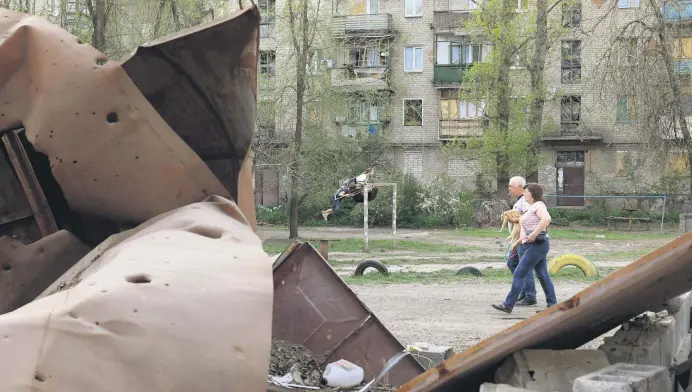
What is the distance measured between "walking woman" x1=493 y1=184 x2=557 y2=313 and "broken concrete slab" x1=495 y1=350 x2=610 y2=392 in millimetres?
8024

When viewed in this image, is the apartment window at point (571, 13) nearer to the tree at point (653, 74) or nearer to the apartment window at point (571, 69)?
the apartment window at point (571, 69)

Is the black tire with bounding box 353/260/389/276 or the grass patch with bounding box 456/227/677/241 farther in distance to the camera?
the grass patch with bounding box 456/227/677/241

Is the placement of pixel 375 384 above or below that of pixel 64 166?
below

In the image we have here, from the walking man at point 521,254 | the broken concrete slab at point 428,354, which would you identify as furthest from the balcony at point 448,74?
the broken concrete slab at point 428,354

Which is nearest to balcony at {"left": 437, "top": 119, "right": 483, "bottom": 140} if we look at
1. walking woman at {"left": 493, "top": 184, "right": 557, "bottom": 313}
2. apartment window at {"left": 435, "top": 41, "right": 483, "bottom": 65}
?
apartment window at {"left": 435, "top": 41, "right": 483, "bottom": 65}

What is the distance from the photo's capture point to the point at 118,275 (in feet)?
8.30

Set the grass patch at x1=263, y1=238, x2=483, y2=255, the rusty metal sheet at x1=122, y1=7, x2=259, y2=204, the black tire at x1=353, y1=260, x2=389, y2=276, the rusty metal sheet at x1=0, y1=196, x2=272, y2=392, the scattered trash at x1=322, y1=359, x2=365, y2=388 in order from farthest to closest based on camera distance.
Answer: the grass patch at x1=263, y1=238, x2=483, y2=255
the black tire at x1=353, y1=260, x2=389, y2=276
the scattered trash at x1=322, y1=359, x2=365, y2=388
the rusty metal sheet at x1=122, y1=7, x2=259, y2=204
the rusty metal sheet at x1=0, y1=196, x2=272, y2=392

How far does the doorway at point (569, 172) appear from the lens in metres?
43.2

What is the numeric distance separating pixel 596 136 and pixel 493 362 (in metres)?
41.9

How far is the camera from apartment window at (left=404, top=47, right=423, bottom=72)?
44.0 meters

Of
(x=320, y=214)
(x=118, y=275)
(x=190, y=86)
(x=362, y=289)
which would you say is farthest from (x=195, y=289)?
(x=320, y=214)

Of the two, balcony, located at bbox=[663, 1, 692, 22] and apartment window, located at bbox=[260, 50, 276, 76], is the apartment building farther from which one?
balcony, located at bbox=[663, 1, 692, 22]

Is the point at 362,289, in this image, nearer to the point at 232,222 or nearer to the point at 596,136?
the point at 232,222

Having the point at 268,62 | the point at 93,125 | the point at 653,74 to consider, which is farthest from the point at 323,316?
the point at 268,62
